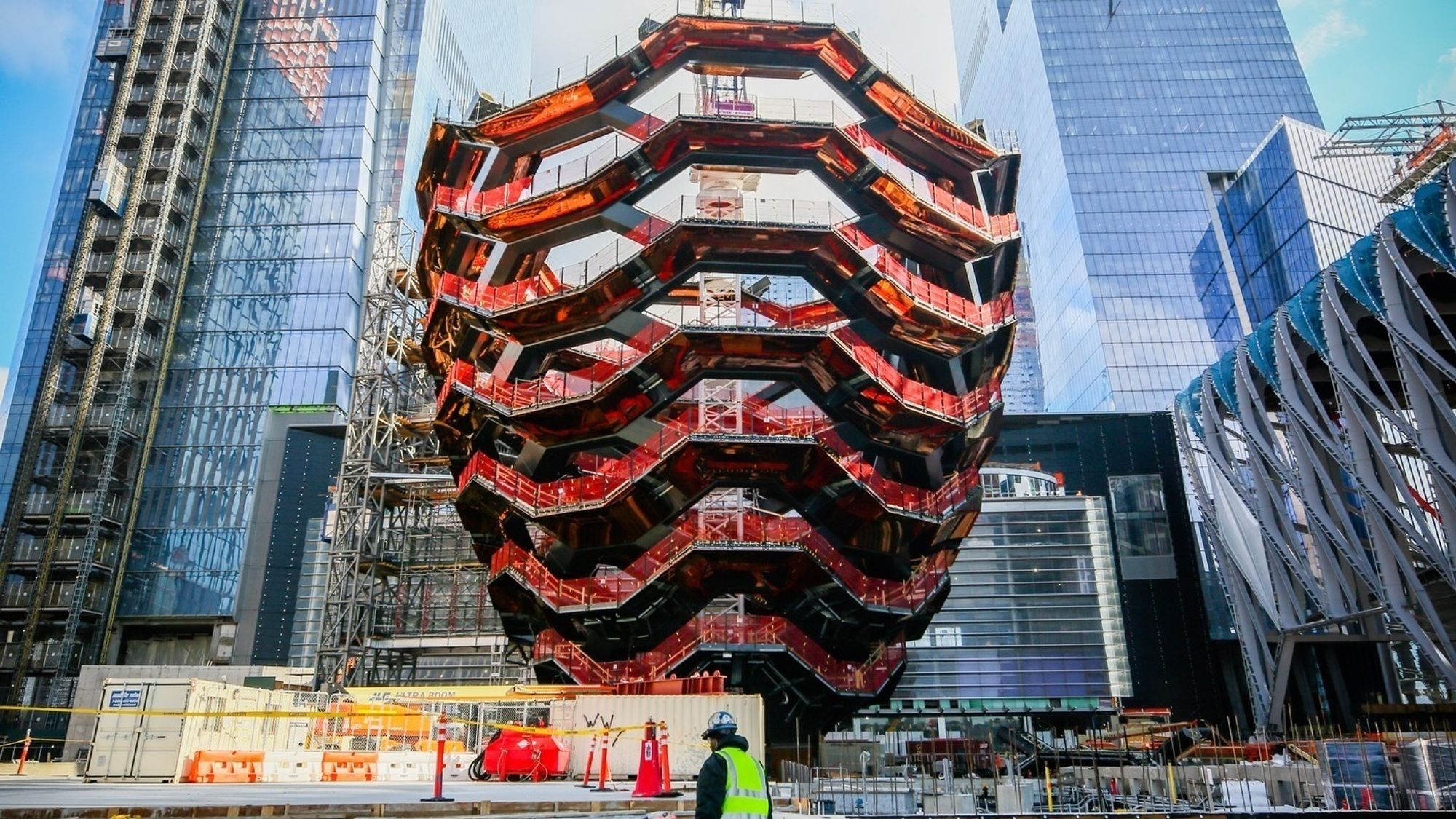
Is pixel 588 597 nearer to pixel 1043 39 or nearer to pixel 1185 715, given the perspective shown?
pixel 1185 715

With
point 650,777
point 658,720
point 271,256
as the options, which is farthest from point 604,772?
point 271,256

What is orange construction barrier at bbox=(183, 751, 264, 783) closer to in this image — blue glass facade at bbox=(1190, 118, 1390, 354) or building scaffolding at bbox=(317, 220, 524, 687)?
building scaffolding at bbox=(317, 220, 524, 687)

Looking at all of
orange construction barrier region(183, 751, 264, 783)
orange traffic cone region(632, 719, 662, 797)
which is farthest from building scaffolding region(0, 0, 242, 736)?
orange traffic cone region(632, 719, 662, 797)

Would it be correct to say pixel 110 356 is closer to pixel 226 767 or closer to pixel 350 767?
pixel 350 767

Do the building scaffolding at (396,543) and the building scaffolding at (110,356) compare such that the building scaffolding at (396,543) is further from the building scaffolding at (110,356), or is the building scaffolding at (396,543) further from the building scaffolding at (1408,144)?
the building scaffolding at (1408,144)

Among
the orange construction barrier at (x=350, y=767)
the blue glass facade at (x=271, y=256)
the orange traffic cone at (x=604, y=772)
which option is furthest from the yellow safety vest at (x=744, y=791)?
the blue glass facade at (x=271, y=256)

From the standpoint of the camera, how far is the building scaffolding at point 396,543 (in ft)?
160

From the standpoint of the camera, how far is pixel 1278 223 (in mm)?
88688

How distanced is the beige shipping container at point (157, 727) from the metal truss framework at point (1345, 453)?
38.3 metres

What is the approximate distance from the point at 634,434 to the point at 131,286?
51049mm

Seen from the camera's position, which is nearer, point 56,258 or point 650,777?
point 650,777

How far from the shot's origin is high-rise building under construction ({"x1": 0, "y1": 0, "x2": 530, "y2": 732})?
61.3m

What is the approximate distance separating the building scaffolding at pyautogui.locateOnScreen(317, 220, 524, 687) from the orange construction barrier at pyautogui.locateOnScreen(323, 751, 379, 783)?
2672cm

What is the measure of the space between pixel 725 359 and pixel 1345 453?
26420 mm
